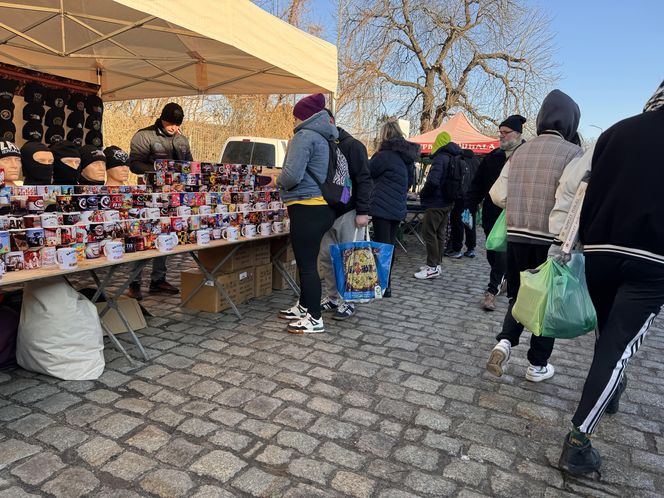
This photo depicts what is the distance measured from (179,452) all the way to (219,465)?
0.24 m

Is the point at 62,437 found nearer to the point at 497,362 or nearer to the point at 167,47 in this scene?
the point at 497,362

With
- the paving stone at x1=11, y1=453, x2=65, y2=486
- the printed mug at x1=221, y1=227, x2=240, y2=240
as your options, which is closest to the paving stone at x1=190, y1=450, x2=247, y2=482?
the paving stone at x1=11, y1=453, x2=65, y2=486

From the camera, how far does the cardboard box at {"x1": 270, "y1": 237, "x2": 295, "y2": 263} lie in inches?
209

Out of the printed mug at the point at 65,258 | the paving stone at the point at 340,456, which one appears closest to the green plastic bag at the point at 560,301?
the paving stone at the point at 340,456

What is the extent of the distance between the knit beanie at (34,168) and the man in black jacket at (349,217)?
222cm

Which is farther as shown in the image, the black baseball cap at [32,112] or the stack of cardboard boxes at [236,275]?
the black baseball cap at [32,112]

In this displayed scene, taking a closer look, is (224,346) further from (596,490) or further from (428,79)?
(428,79)

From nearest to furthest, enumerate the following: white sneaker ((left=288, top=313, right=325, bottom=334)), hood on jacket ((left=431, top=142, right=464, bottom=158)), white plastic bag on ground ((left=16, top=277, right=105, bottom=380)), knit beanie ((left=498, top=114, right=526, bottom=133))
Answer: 1. white plastic bag on ground ((left=16, top=277, right=105, bottom=380))
2. white sneaker ((left=288, top=313, right=325, bottom=334))
3. knit beanie ((left=498, top=114, right=526, bottom=133))
4. hood on jacket ((left=431, top=142, right=464, bottom=158))

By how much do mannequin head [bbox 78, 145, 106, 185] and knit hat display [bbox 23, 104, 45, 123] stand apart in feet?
8.28

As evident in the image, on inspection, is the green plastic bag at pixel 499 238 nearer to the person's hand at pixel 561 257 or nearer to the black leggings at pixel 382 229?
the person's hand at pixel 561 257

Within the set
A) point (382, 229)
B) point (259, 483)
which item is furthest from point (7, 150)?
point (382, 229)

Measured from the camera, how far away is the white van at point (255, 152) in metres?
Result: 8.35

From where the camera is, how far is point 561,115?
316 centimetres

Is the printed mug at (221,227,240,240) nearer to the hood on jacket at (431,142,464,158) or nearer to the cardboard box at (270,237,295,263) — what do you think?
the cardboard box at (270,237,295,263)
